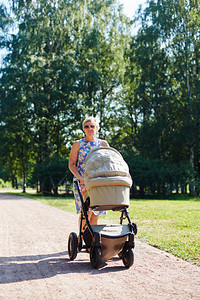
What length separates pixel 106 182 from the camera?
15.1ft

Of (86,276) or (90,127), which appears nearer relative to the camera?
(86,276)

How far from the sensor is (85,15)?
3131 centimetres

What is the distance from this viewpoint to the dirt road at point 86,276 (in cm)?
360

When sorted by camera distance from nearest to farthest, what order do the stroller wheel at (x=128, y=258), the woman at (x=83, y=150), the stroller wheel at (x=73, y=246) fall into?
the stroller wheel at (x=128, y=258)
the stroller wheel at (x=73, y=246)
the woman at (x=83, y=150)

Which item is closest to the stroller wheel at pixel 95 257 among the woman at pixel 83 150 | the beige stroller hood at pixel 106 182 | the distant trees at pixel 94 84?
the beige stroller hood at pixel 106 182

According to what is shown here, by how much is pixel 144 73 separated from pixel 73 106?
6.78 m

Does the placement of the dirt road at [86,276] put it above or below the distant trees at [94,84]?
below

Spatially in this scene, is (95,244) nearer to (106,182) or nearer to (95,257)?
(95,257)

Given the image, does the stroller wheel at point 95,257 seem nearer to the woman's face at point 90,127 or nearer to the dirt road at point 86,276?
the dirt road at point 86,276

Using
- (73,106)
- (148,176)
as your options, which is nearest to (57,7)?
(73,106)

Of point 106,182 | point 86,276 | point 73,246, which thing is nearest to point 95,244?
point 86,276

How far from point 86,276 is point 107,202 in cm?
97

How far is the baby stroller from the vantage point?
455cm

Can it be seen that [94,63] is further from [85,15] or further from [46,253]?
[46,253]
